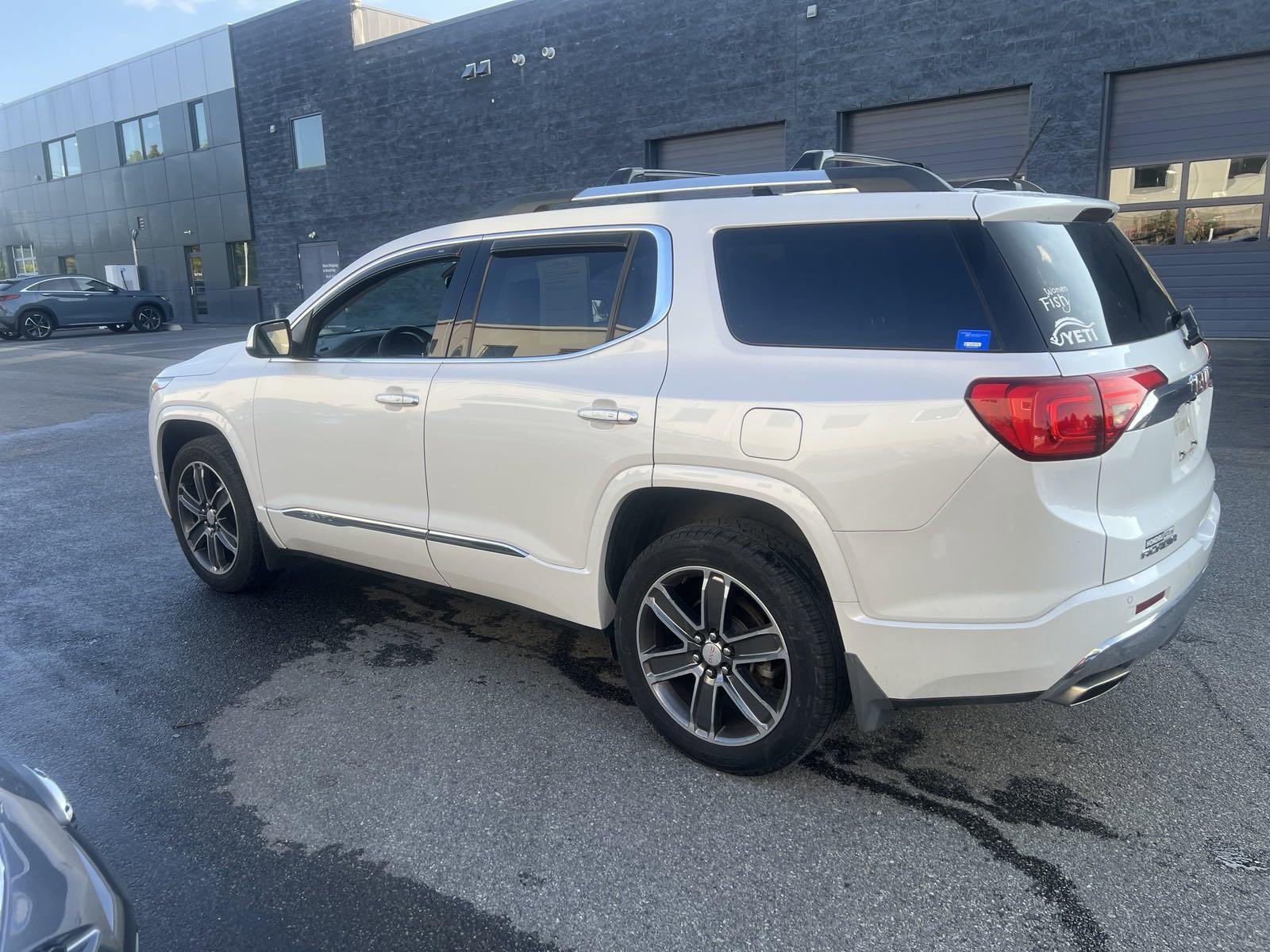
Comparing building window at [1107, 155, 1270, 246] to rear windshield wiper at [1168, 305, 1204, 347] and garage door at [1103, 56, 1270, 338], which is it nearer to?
garage door at [1103, 56, 1270, 338]

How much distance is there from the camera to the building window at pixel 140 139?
31.1 meters

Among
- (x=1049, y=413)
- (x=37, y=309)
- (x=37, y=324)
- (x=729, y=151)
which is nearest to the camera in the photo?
(x=1049, y=413)

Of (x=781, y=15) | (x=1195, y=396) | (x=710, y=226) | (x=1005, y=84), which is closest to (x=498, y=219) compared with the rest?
(x=710, y=226)

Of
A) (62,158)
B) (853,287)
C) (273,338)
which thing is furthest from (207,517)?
(62,158)

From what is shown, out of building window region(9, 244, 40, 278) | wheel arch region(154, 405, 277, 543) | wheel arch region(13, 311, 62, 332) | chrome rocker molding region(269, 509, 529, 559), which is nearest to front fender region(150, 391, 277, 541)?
wheel arch region(154, 405, 277, 543)

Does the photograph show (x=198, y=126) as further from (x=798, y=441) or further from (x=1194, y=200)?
(x=798, y=441)

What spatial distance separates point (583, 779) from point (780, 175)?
2.18m

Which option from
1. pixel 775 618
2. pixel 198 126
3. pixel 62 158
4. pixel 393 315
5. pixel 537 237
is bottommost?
pixel 775 618

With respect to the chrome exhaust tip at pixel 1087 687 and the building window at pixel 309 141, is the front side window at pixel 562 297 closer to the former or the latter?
the chrome exhaust tip at pixel 1087 687

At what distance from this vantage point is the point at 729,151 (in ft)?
61.4

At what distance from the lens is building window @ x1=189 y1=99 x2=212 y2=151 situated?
29.5 metres

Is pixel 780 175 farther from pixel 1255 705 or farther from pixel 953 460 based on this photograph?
pixel 1255 705

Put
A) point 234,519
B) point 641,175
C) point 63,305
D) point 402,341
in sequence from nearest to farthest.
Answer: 1. point 641,175
2. point 402,341
3. point 234,519
4. point 63,305

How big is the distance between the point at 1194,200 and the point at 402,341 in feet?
47.2
